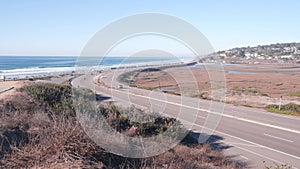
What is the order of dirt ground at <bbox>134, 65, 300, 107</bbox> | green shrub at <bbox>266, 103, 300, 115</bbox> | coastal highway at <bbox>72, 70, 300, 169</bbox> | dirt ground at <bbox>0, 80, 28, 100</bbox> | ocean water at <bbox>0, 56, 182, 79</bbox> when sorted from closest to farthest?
ocean water at <bbox>0, 56, 182, 79</bbox>, coastal highway at <bbox>72, 70, 300, 169</bbox>, dirt ground at <bbox>0, 80, 28, 100</bbox>, dirt ground at <bbox>134, 65, 300, 107</bbox>, green shrub at <bbox>266, 103, 300, 115</bbox>

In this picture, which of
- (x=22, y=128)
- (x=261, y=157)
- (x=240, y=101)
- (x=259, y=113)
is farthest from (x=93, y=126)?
(x=240, y=101)

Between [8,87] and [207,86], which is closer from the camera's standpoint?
[8,87]

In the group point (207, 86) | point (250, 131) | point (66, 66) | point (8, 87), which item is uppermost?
point (8, 87)

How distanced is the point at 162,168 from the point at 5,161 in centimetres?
333

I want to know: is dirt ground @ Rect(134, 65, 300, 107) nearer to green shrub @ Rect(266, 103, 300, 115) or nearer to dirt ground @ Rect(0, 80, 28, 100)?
green shrub @ Rect(266, 103, 300, 115)

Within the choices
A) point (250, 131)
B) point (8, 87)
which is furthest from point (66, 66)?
point (250, 131)

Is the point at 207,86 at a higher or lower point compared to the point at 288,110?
lower

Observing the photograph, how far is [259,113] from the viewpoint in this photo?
27.0 metres

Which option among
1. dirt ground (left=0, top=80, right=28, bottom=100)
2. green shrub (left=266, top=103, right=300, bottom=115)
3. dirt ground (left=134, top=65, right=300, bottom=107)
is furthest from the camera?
green shrub (left=266, top=103, right=300, bottom=115)

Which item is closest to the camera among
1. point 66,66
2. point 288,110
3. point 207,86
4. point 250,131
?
point 250,131

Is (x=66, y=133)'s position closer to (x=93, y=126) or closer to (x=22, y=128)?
(x=93, y=126)

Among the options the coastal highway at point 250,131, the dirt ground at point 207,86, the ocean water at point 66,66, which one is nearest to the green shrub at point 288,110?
the coastal highway at point 250,131

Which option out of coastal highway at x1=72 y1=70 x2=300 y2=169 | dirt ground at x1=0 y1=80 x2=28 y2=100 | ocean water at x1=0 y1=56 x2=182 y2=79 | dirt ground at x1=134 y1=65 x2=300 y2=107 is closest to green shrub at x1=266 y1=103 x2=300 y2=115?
coastal highway at x1=72 y1=70 x2=300 y2=169

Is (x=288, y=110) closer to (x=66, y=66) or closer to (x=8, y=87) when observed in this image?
(x=8, y=87)
